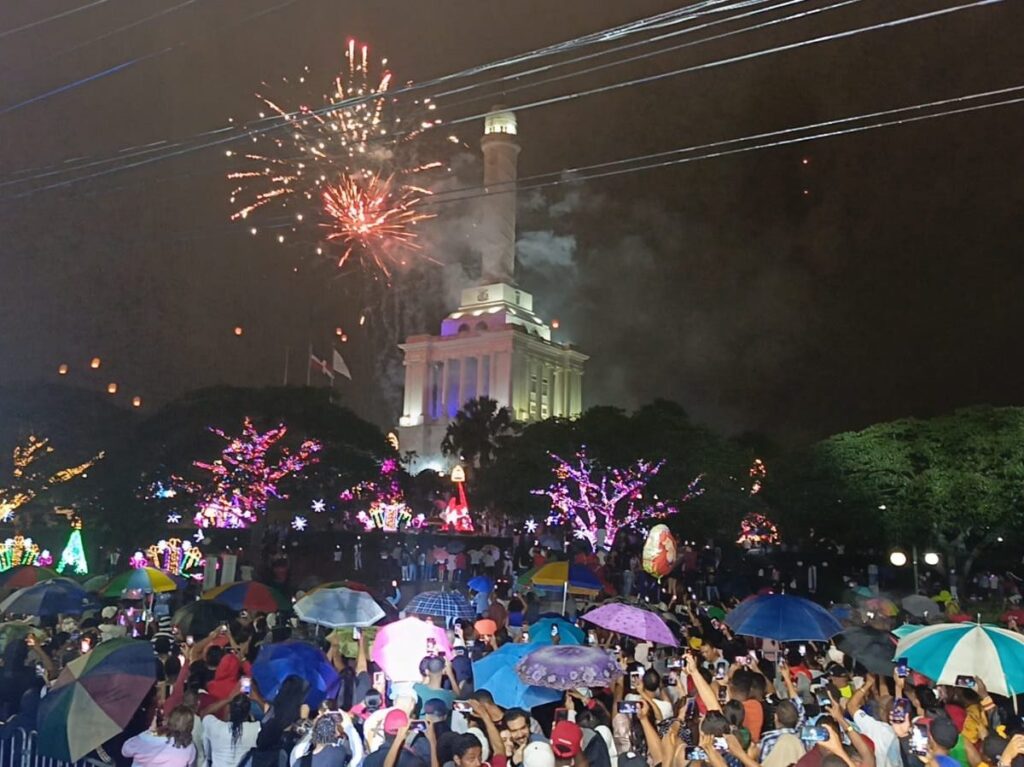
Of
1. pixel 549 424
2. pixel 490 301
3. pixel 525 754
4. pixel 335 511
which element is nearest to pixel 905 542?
pixel 549 424

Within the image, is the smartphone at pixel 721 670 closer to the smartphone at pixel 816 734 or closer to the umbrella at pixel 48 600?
the smartphone at pixel 816 734

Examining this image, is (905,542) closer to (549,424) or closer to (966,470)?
(966,470)

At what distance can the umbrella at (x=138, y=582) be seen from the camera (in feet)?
41.9

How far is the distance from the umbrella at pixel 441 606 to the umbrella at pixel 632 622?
192 cm

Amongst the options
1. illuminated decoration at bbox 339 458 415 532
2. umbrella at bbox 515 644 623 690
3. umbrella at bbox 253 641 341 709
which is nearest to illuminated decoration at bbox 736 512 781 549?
illuminated decoration at bbox 339 458 415 532

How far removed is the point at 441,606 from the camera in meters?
10.6

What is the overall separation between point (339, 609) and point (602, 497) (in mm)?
34209

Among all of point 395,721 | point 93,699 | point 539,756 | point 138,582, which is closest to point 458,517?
point 138,582

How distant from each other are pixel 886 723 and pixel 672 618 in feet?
20.9

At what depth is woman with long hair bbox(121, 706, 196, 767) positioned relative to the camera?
558 cm

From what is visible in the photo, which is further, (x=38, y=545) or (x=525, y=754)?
(x=38, y=545)

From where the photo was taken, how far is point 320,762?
5172mm

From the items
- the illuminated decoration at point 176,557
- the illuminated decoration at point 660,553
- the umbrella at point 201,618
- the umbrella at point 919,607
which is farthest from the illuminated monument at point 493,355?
the umbrella at point 201,618

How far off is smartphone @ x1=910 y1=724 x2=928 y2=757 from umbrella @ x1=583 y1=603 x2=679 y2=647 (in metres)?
3.41
